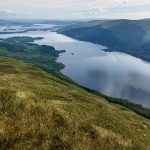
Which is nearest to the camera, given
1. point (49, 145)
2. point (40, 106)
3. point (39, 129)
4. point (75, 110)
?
point (49, 145)

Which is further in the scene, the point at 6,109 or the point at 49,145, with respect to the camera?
the point at 6,109

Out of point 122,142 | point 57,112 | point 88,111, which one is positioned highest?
point 57,112

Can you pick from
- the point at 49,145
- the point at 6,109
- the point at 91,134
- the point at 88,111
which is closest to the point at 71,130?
the point at 91,134

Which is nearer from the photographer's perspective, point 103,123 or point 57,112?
point 57,112

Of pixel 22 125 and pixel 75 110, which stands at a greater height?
pixel 22 125

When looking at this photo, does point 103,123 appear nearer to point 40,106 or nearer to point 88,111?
point 88,111

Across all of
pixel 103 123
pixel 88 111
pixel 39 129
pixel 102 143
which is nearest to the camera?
pixel 39 129

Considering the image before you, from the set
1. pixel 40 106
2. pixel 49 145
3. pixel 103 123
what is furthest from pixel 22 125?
pixel 103 123

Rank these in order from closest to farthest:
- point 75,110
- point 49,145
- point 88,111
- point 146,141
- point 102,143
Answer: point 49,145
point 102,143
point 146,141
point 75,110
point 88,111

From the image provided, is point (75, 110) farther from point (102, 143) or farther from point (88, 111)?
point (102, 143)
